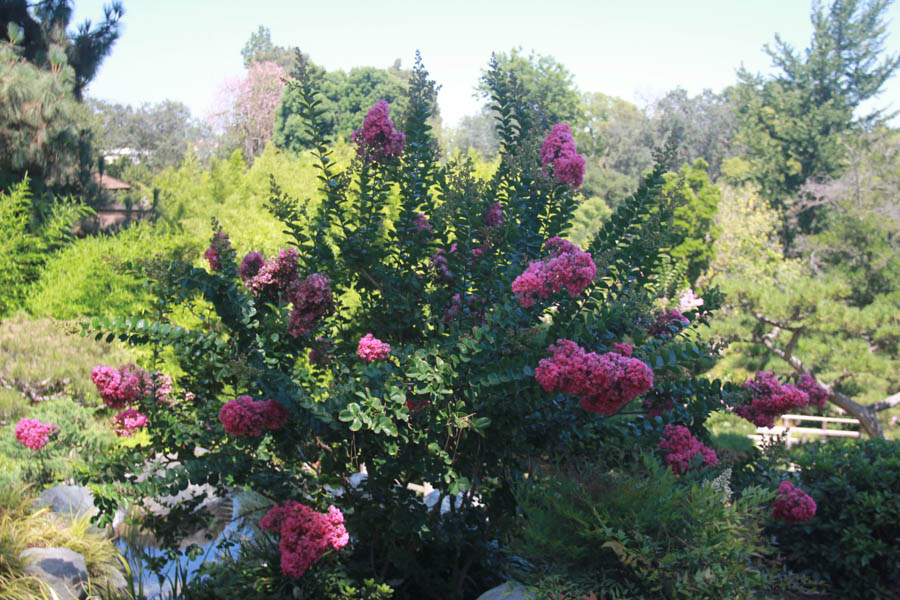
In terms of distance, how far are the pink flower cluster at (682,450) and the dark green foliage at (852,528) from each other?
0.98 meters

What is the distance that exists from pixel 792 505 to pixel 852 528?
35.4 inches

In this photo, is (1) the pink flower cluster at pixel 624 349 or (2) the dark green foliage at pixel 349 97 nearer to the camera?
(1) the pink flower cluster at pixel 624 349

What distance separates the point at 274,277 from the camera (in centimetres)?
318

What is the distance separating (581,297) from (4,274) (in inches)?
295

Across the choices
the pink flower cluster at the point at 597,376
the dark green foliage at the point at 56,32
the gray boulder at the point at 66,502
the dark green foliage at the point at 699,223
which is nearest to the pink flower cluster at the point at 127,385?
the gray boulder at the point at 66,502

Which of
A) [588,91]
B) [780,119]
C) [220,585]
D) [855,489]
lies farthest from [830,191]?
[588,91]

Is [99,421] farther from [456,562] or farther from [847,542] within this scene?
[847,542]

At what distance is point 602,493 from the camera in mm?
2801

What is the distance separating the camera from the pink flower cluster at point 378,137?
3.52 metres

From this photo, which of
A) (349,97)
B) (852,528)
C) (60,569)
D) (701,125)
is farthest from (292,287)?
(701,125)

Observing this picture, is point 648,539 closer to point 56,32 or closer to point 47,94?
point 47,94

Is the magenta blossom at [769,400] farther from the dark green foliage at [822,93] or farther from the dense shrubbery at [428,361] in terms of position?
the dark green foliage at [822,93]

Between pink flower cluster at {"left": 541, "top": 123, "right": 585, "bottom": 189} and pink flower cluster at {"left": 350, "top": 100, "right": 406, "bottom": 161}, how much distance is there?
0.73 metres

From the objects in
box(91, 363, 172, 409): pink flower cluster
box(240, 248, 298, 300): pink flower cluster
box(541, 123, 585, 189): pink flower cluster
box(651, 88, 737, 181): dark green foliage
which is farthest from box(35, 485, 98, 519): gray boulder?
box(651, 88, 737, 181): dark green foliage
